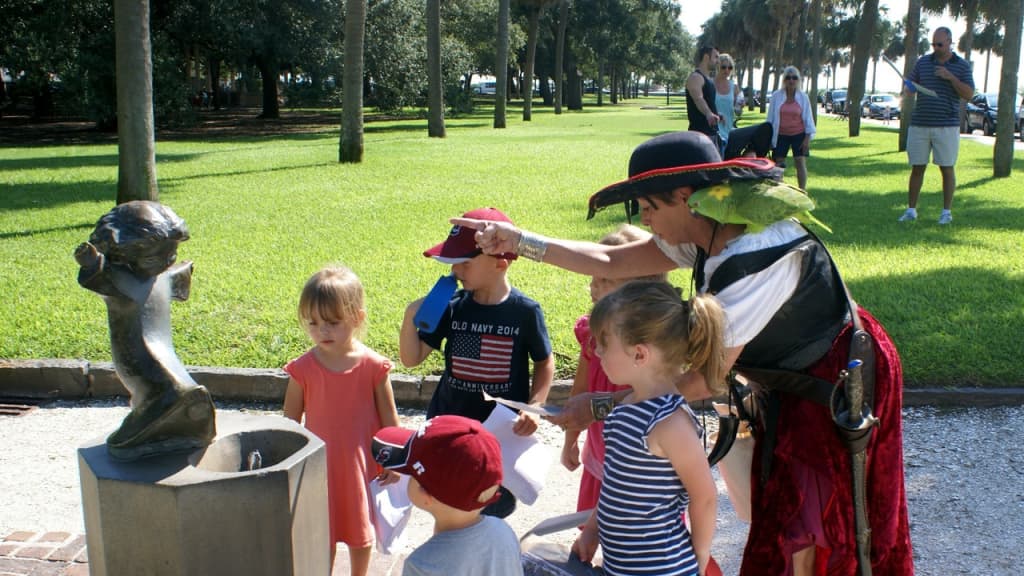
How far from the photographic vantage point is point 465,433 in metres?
2.35

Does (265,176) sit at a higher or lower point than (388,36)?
lower

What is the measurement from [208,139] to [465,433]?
83.5ft

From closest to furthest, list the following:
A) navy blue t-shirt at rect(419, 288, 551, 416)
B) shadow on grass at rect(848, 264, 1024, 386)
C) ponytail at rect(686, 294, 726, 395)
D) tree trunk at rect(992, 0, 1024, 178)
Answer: ponytail at rect(686, 294, 726, 395) < navy blue t-shirt at rect(419, 288, 551, 416) < shadow on grass at rect(848, 264, 1024, 386) < tree trunk at rect(992, 0, 1024, 178)

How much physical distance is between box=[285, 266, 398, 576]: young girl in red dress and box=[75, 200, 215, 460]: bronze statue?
2.21 feet

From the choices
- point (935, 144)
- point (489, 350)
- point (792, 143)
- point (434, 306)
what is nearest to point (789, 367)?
point (489, 350)

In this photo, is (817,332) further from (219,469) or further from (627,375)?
(219,469)

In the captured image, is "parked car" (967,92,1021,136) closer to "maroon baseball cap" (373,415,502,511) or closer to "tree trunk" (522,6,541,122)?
"tree trunk" (522,6,541,122)

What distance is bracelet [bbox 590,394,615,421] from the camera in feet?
8.96

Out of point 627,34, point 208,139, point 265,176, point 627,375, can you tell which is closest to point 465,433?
point 627,375

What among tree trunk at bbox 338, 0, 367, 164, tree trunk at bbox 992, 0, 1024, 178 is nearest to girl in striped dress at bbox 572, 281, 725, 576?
A: tree trunk at bbox 992, 0, 1024, 178

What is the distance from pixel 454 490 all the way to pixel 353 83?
15.7m

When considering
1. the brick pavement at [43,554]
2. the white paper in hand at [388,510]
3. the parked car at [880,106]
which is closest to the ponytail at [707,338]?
the white paper in hand at [388,510]

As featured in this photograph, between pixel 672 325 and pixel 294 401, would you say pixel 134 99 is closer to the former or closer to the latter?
pixel 294 401

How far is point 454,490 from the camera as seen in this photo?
231cm
